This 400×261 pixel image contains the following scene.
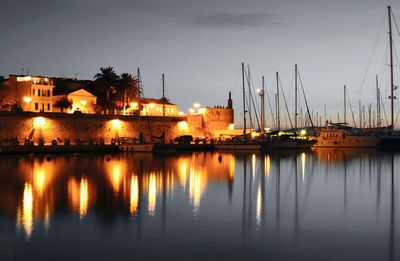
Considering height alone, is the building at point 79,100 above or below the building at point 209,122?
above

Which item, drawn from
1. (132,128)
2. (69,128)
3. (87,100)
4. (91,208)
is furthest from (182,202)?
(87,100)

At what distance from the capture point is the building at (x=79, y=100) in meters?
64.2

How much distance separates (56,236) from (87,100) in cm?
5549

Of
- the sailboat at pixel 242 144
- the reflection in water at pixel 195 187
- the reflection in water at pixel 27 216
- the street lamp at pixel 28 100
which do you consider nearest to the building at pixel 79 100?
the street lamp at pixel 28 100

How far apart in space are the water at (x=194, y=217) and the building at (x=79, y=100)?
3509 centimetres

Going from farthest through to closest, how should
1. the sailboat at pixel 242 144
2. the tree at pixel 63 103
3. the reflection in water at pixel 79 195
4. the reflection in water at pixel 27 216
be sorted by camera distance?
the tree at pixel 63 103 → the sailboat at pixel 242 144 → the reflection in water at pixel 79 195 → the reflection in water at pixel 27 216

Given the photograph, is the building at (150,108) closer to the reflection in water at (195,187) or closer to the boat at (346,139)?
the boat at (346,139)

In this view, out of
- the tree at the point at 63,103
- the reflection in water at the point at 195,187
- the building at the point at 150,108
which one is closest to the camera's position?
the reflection in water at the point at 195,187

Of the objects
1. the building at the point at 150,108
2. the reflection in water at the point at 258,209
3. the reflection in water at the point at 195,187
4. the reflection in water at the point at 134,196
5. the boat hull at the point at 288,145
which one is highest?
the building at the point at 150,108

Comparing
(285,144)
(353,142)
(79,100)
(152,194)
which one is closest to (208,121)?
(285,144)

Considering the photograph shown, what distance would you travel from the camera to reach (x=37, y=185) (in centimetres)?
2455

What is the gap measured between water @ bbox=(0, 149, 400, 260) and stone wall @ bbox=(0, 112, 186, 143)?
76.5 ft

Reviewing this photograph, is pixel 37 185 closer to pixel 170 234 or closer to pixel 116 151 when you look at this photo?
pixel 170 234

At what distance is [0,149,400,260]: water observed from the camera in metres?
12.2
